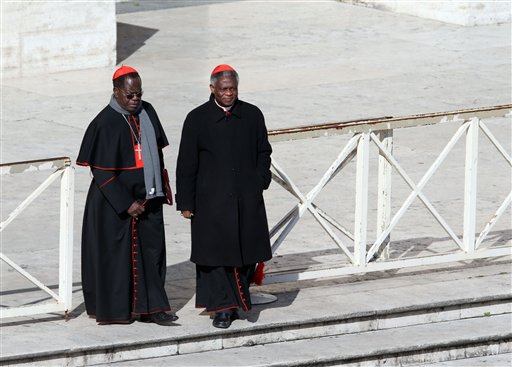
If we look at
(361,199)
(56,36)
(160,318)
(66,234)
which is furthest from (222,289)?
(56,36)

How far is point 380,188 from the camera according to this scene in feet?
31.7

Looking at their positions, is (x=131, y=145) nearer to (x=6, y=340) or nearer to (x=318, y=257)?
(x=6, y=340)

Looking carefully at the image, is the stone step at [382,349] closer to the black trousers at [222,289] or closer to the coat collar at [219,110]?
A: the black trousers at [222,289]

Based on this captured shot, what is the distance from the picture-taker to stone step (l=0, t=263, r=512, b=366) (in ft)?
26.7

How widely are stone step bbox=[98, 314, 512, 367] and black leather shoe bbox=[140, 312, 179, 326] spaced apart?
1.00 feet

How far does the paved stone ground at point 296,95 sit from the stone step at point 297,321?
557mm

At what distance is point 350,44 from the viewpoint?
18.7m

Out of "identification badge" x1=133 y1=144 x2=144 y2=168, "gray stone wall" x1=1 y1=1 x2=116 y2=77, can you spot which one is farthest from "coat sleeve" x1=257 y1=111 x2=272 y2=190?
"gray stone wall" x1=1 y1=1 x2=116 y2=77

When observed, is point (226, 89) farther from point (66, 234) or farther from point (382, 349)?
point (382, 349)

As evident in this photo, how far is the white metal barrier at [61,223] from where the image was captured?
833 centimetres

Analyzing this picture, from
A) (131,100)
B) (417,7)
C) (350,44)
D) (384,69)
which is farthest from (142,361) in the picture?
(417,7)

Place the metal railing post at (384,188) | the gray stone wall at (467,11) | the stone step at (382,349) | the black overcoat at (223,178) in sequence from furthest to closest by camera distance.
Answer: the gray stone wall at (467,11), the metal railing post at (384,188), the black overcoat at (223,178), the stone step at (382,349)

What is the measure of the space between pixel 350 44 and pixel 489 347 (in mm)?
10207

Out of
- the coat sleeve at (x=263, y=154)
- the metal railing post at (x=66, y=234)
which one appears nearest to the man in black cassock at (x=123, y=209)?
the metal railing post at (x=66, y=234)
